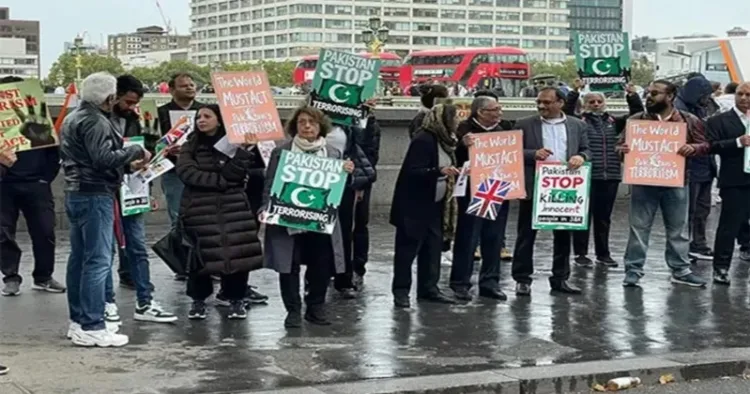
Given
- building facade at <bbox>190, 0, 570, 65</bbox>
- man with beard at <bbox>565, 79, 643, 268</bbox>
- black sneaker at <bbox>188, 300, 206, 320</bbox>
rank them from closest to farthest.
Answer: black sneaker at <bbox>188, 300, 206, 320</bbox>, man with beard at <bbox>565, 79, 643, 268</bbox>, building facade at <bbox>190, 0, 570, 65</bbox>

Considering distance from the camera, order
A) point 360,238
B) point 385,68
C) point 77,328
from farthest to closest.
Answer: point 385,68 → point 360,238 → point 77,328

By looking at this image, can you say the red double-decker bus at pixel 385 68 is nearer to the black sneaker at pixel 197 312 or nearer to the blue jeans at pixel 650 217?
the blue jeans at pixel 650 217

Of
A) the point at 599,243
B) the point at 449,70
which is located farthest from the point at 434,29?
the point at 599,243

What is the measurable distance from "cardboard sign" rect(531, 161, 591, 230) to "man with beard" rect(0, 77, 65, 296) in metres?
4.07

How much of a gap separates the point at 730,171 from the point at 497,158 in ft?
8.29

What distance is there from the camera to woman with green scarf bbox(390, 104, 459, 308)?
377 inches

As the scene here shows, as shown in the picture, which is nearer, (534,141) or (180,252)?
(180,252)

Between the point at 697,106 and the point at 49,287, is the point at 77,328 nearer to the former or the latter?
the point at 49,287

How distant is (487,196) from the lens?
986 centimetres

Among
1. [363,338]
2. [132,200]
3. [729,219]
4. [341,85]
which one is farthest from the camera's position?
[729,219]

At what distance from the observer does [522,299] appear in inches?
403

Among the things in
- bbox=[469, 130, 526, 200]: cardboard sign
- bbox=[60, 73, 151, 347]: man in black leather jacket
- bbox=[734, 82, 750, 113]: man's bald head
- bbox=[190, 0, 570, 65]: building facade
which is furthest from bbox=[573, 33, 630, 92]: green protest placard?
bbox=[190, 0, 570, 65]: building facade

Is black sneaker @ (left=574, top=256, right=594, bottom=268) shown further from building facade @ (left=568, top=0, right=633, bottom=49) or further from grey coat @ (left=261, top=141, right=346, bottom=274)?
building facade @ (left=568, top=0, right=633, bottom=49)

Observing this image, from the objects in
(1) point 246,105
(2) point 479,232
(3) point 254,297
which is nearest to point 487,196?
(2) point 479,232
